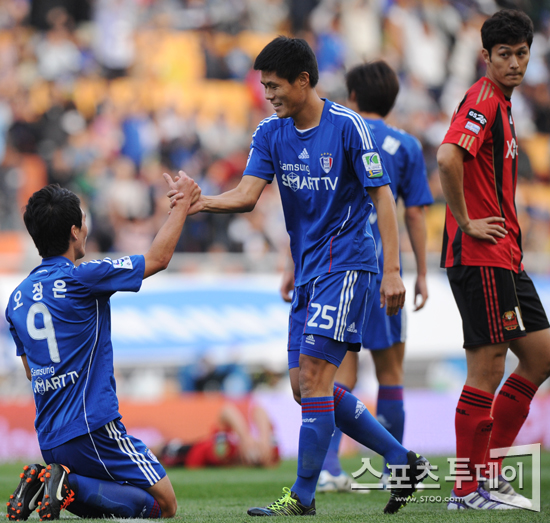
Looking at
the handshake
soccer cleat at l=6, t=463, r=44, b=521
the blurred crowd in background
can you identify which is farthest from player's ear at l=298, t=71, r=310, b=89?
the blurred crowd in background

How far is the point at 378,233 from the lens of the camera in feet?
16.6

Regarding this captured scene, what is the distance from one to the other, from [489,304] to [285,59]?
157 cm

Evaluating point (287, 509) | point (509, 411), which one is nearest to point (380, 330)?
point (509, 411)

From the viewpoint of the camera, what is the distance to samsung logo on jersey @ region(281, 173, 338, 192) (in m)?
3.86

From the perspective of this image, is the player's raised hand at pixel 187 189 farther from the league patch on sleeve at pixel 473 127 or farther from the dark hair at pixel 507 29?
the dark hair at pixel 507 29

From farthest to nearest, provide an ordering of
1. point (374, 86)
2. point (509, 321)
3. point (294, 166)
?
1. point (374, 86)
2. point (509, 321)
3. point (294, 166)

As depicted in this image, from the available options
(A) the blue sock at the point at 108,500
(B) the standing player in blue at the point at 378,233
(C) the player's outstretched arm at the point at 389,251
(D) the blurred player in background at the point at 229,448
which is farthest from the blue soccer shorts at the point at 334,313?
(D) the blurred player in background at the point at 229,448

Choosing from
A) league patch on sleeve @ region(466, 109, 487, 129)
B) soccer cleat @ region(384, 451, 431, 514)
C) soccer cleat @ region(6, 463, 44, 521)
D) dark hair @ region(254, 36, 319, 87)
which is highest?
dark hair @ region(254, 36, 319, 87)

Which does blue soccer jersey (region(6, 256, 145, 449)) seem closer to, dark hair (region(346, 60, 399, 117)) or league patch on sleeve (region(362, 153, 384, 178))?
league patch on sleeve (region(362, 153, 384, 178))

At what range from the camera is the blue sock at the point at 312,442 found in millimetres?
3693

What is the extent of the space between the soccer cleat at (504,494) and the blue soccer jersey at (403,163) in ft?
6.09

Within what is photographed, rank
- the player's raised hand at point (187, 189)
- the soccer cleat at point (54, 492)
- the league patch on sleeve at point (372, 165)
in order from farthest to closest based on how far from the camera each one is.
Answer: the player's raised hand at point (187, 189), the league patch on sleeve at point (372, 165), the soccer cleat at point (54, 492)

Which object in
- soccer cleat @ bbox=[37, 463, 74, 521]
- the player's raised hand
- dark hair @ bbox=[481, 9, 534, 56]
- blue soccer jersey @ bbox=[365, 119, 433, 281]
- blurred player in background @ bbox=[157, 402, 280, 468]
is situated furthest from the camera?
blurred player in background @ bbox=[157, 402, 280, 468]

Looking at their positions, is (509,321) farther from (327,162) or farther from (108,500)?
(108,500)
